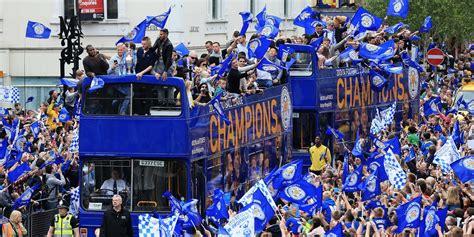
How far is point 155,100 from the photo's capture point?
23141 millimetres

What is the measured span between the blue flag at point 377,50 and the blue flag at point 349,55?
0.15m

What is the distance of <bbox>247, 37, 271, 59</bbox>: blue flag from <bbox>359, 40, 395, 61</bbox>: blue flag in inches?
224

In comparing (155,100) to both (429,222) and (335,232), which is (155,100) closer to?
(429,222)

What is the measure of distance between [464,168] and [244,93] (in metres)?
4.97

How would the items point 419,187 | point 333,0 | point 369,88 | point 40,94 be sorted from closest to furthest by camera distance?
point 419,187 → point 369,88 → point 40,94 → point 333,0

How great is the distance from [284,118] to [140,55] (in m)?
7.38

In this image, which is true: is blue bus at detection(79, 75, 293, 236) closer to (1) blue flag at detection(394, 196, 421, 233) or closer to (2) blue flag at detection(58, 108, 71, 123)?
(1) blue flag at detection(394, 196, 421, 233)

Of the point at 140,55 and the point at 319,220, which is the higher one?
the point at 140,55

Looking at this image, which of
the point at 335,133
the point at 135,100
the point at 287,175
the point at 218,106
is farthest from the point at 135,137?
the point at 335,133

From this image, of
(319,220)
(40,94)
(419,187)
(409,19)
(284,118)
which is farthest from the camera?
(409,19)

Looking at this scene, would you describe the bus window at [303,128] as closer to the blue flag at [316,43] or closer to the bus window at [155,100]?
the blue flag at [316,43]

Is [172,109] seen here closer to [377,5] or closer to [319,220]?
[319,220]

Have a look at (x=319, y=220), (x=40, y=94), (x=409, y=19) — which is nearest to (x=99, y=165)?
(x=319, y=220)

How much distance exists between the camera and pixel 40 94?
47.4 m
